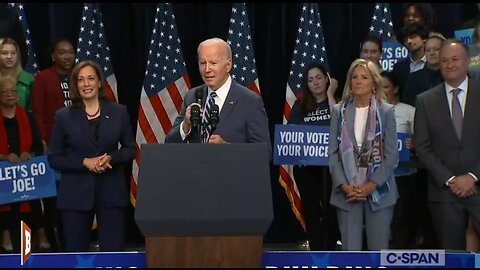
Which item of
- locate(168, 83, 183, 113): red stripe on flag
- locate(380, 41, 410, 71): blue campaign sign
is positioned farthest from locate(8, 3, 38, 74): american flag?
locate(380, 41, 410, 71): blue campaign sign

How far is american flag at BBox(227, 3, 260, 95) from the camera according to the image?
8211 millimetres

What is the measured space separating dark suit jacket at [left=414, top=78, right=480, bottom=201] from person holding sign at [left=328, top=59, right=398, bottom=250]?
308mm

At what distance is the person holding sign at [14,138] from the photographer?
693cm

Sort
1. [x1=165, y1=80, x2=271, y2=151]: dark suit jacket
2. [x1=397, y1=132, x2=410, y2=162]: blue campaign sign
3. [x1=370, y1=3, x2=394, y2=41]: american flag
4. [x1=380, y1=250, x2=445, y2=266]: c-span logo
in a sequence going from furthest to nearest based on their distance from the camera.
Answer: [x1=370, y1=3, x2=394, y2=41]: american flag < [x1=397, y1=132, x2=410, y2=162]: blue campaign sign < [x1=165, y1=80, x2=271, y2=151]: dark suit jacket < [x1=380, y1=250, x2=445, y2=266]: c-span logo

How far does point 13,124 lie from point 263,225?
12.6ft

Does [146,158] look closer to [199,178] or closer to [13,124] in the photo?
[199,178]

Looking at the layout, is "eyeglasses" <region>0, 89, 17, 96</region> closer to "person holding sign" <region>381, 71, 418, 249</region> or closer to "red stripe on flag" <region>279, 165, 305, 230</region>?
"red stripe on flag" <region>279, 165, 305, 230</region>

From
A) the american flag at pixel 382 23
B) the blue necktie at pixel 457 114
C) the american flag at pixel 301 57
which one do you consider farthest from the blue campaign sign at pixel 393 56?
the blue necktie at pixel 457 114

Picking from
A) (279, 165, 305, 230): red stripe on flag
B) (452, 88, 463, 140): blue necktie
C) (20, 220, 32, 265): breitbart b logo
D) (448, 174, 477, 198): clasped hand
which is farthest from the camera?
(279, 165, 305, 230): red stripe on flag

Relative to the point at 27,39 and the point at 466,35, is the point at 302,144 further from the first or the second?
the point at 27,39

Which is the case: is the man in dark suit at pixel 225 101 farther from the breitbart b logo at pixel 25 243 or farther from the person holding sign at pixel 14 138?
the person holding sign at pixel 14 138

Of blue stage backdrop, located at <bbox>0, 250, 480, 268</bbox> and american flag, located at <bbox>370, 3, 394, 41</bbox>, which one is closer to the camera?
blue stage backdrop, located at <bbox>0, 250, 480, 268</bbox>

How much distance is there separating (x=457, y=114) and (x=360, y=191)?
2.81 ft

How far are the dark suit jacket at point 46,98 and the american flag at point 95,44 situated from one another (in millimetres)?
720
